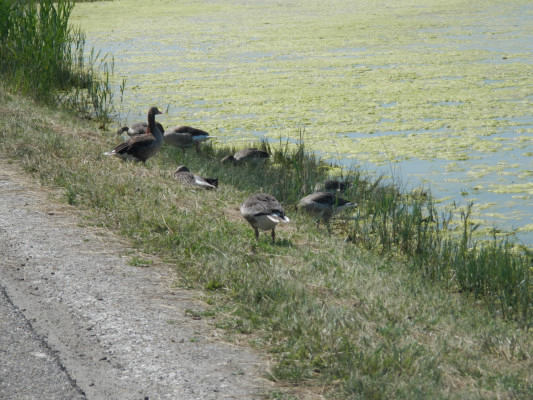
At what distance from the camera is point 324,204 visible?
266 inches

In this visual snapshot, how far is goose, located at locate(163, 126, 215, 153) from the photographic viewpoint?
9461mm

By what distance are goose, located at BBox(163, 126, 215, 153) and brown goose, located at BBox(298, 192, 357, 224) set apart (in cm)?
301

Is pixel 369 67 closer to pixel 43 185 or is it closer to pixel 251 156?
pixel 251 156

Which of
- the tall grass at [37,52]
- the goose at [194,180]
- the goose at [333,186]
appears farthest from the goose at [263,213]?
the tall grass at [37,52]

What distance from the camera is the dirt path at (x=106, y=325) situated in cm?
326

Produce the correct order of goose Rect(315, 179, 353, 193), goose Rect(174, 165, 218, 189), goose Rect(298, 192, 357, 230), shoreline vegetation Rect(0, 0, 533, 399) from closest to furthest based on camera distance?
1. shoreline vegetation Rect(0, 0, 533, 399)
2. goose Rect(298, 192, 357, 230)
3. goose Rect(174, 165, 218, 189)
4. goose Rect(315, 179, 353, 193)

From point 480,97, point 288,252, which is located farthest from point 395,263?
point 480,97

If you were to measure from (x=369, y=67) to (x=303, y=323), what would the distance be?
11286mm

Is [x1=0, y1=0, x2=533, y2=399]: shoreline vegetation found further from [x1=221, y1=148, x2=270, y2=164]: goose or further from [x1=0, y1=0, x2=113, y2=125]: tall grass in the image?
[x1=0, y1=0, x2=113, y2=125]: tall grass

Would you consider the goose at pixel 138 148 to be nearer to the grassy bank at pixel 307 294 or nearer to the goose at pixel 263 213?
the grassy bank at pixel 307 294

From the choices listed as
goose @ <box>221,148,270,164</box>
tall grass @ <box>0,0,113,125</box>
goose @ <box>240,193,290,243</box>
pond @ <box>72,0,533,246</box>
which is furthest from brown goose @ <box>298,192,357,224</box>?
tall grass @ <box>0,0,113,125</box>

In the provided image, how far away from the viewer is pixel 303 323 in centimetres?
377

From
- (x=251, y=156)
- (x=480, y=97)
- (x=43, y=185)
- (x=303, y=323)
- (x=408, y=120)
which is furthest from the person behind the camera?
(x=480, y=97)

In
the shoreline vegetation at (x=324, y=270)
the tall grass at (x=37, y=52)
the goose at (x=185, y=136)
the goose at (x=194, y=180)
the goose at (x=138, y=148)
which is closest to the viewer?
the shoreline vegetation at (x=324, y=270)
